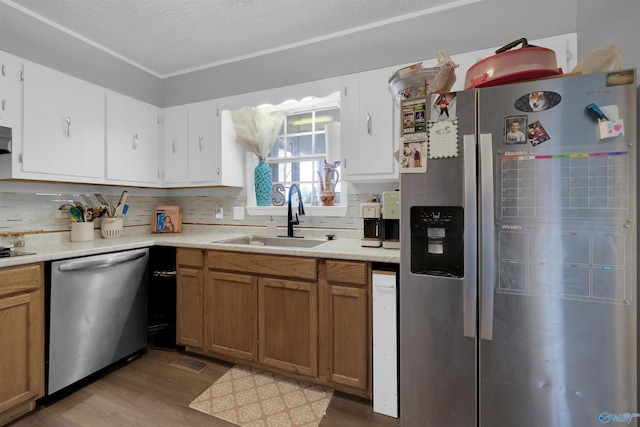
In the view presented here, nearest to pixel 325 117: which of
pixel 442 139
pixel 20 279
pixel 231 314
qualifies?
pixel 442 139

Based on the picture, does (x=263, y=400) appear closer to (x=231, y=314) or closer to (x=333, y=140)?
(x=231, y=314)

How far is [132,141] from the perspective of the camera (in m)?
2.62

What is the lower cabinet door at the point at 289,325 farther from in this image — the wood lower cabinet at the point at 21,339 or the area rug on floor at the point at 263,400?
the wood lower cabinet at the point at 21,339

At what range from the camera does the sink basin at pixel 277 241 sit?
2.41 meters

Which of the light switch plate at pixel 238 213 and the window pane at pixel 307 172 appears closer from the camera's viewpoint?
the window pane at pixel 307 172

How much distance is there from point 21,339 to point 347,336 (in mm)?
1848

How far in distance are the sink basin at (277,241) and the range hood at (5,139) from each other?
1.45 meters

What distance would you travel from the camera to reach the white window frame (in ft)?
8.10

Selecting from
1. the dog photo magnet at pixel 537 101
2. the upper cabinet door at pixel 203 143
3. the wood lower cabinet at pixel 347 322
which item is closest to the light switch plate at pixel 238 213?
the upper cabinet door at pixel 203 143

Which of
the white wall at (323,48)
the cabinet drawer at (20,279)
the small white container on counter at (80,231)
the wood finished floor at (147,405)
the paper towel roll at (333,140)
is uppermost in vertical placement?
the white wall at (323,48)

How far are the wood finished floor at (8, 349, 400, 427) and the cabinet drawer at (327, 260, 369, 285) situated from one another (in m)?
0.76

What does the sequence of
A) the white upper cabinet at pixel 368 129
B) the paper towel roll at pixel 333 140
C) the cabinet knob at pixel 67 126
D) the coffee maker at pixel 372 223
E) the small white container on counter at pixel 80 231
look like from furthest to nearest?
the paper towel roll at pixel 333 140
the small white container on counter at pixel 80 231
the cabinet knob at pixel 67 126
the white upper cabinet at pixel 368 129
the coffee maker at pixel 372 223

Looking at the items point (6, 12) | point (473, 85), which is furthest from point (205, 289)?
point (6, 12)

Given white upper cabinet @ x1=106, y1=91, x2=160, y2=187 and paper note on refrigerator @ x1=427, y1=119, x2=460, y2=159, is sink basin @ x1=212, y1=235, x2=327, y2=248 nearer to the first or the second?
white upper cabinet @ x1=106, y1=91, x2=160, y2=187
